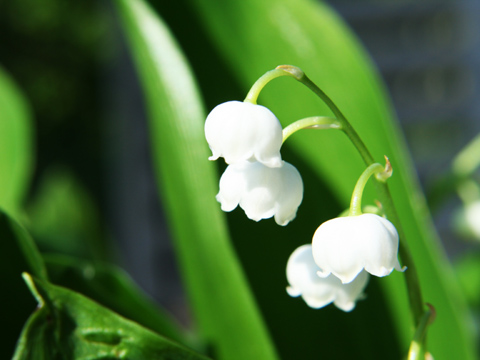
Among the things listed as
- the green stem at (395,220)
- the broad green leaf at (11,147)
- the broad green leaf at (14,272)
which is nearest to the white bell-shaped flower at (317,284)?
the green stem at (395,220)

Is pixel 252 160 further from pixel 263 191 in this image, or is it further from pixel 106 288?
pixel 106 288

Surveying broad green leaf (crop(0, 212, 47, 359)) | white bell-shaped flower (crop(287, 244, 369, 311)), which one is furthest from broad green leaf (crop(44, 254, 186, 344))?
white bell-shaped flower (crop(287, 244, 369, 311))

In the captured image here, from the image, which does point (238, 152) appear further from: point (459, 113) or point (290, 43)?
point (459, 113)

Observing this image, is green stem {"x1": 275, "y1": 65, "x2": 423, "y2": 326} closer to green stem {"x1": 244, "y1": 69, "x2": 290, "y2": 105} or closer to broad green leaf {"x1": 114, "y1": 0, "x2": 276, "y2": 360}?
green stem {"x1": 244, "y1": 69, "x2": 290, "y2": 105}

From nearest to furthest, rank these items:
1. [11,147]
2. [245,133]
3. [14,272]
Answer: [245,133], [14,272], [11,147]

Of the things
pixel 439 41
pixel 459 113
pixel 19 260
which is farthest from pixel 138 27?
pixel 439 41

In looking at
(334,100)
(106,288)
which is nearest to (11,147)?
(106,288)

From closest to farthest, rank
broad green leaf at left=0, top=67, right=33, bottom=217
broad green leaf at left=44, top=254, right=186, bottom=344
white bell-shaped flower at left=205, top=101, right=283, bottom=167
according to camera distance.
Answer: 1. white bell-shaped flower at left=205, top=101, right=283, bottom=167
2. broad green leaf at left=44, top=254, right=186, bottom=344
3. broad green leaf at left=0, top=67, right=33, bottom=217
